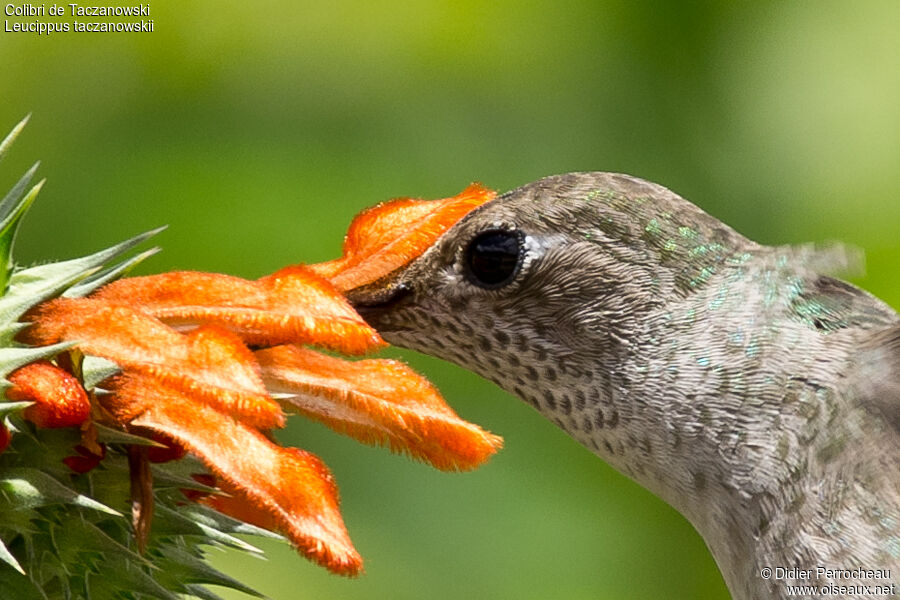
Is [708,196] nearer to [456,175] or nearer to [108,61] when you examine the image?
[456,175]

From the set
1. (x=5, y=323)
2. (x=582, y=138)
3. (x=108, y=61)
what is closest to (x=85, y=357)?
(x=5, y=323)

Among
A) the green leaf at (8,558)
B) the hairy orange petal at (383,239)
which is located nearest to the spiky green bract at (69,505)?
the green leaf at (8,558)

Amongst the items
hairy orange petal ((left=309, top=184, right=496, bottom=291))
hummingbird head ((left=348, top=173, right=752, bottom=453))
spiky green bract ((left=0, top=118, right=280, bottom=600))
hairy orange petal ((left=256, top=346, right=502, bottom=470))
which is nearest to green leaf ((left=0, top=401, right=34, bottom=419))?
spiky green bract ((left=0, top=118, right=280, bottom=600))

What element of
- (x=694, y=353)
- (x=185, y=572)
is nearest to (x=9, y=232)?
(x=185, y=572)

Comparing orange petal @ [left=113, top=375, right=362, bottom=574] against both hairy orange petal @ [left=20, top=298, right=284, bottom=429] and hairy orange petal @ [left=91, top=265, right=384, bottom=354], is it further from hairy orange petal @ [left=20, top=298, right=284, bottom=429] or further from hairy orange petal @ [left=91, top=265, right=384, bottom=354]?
hairy orange petal @ [left=91, top=265, right=384, bottom=354]

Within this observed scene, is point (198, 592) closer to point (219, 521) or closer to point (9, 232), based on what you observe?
point (219, 521)

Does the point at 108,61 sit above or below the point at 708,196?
above
